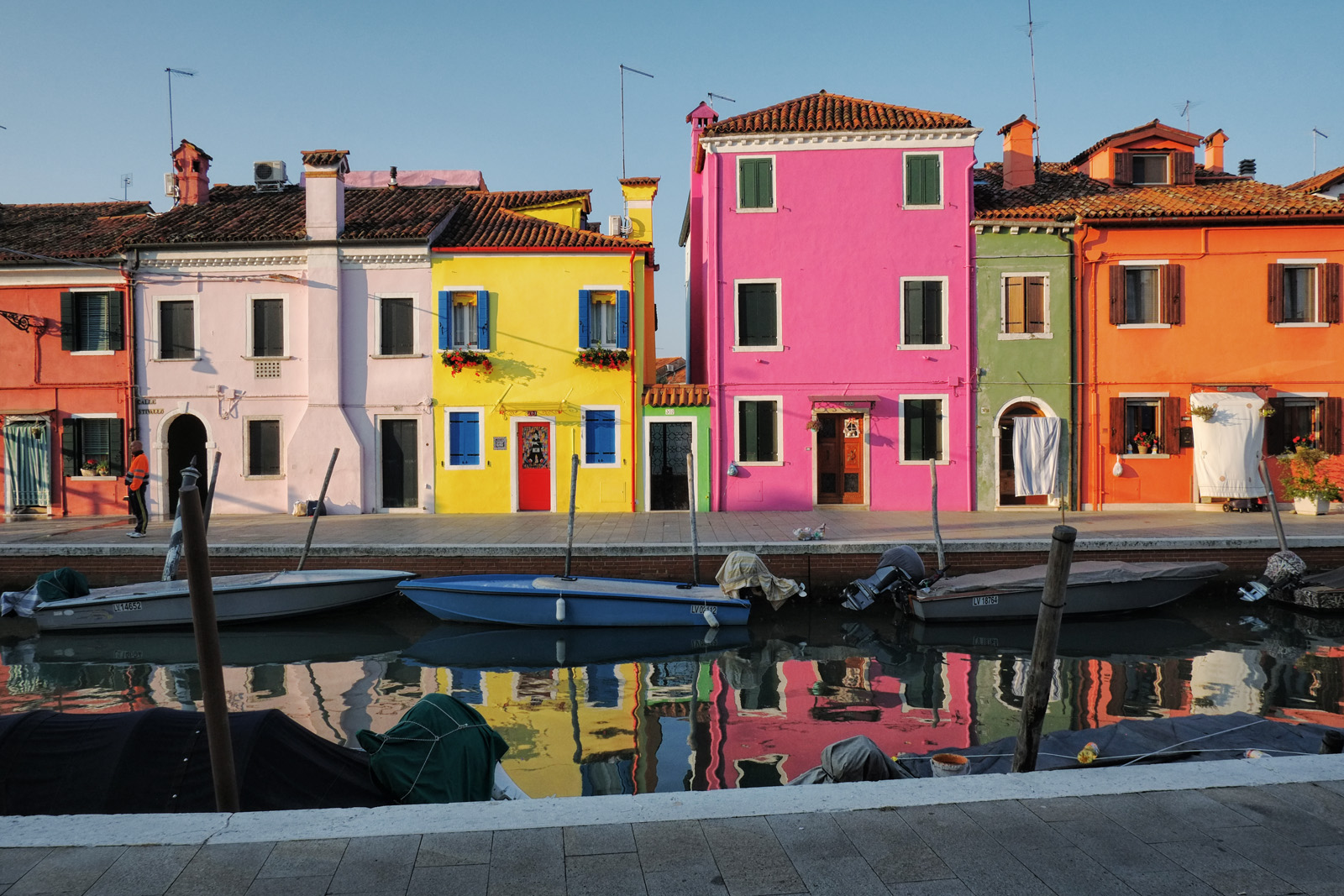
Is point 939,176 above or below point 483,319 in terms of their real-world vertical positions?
above

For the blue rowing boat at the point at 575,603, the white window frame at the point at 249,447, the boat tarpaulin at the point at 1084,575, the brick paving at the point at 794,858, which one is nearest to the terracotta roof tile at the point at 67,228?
the white window frame at the point at 249,447

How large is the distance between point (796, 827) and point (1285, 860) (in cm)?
183

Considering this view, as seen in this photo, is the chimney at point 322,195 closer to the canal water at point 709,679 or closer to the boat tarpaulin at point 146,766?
the canal water at point 709,679

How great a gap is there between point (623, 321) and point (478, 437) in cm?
405

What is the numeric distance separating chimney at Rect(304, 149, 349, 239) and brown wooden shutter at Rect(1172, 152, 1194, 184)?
61.2ft

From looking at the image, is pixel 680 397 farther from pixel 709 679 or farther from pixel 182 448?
pixel 182 448

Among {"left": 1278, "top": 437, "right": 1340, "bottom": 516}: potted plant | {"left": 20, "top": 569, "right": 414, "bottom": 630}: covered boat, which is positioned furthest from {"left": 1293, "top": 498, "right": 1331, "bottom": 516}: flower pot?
{"left": 20, "top": 569, "right": 414, "bottom": 630}: covered boat

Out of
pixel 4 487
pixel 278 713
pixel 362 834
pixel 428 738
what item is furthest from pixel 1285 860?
pixel 4 487

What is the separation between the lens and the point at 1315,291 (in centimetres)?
1911

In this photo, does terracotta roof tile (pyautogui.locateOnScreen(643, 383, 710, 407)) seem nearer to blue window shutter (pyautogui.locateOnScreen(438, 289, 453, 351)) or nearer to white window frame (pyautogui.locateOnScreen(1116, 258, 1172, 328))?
blue window shutter (pyautogui.locateOnScreen(438, 289, 453, 351))

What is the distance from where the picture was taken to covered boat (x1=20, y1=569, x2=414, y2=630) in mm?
12875

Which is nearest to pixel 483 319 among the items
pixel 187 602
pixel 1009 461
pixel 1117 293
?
pixel 187 602

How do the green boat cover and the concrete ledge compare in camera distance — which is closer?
the concrete ledge

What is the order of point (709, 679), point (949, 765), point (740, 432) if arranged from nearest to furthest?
point (949, 765) < point (709, 679) < point (740, 432)
